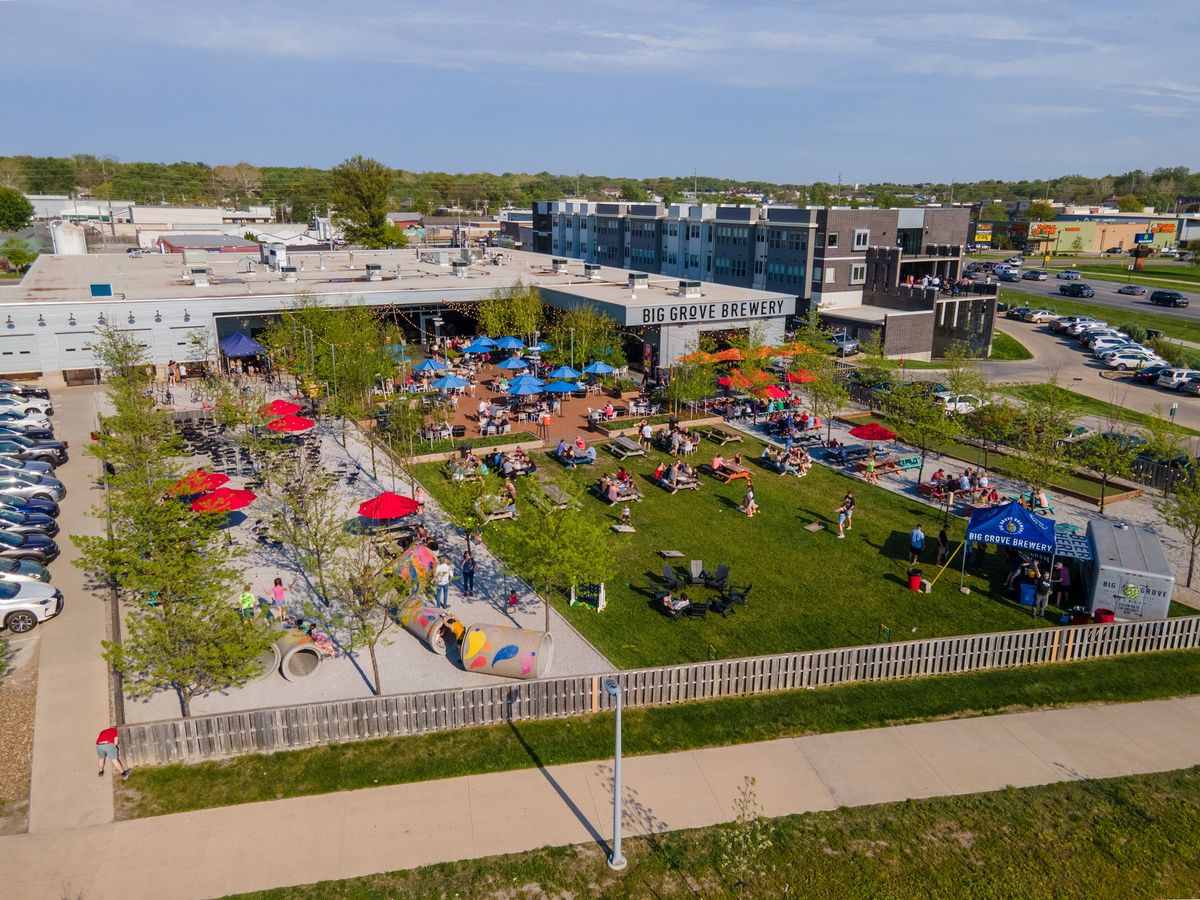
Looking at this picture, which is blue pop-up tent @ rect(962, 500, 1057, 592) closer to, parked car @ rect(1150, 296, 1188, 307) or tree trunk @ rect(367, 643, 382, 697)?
tree trunk @ rect(367, 643, 382, 697)

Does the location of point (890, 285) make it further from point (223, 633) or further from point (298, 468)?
point (223, 633)

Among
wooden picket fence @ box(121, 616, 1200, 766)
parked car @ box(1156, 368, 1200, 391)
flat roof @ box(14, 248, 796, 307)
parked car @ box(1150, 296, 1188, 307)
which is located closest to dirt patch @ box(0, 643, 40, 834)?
wooden picket fence @ box(121, 616, 1200, 766)

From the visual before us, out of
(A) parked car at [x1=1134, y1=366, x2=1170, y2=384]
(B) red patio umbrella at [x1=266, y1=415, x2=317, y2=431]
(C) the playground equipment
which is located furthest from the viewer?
(A) parked car at [x1=1134, y1=366, x2=1170, y2=384]

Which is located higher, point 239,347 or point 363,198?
point 363,198

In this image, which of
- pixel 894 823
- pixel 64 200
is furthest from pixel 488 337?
pixel 64 200

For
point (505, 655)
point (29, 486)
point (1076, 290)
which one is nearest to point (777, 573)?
point (505, 655)

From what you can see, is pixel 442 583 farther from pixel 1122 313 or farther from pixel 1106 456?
pixel 1122 313

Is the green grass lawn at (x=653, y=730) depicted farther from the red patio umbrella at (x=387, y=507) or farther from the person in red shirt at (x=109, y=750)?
the red patio umbrella at (x=387, y=507)

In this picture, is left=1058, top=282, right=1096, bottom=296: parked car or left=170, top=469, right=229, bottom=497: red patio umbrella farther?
left=1058, top=282, right=1096, bottom=296: parked car
